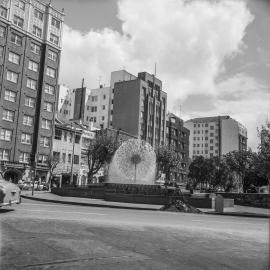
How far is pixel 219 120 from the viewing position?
6594 inches

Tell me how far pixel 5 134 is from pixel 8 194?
52.1 meters

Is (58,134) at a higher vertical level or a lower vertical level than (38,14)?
lower

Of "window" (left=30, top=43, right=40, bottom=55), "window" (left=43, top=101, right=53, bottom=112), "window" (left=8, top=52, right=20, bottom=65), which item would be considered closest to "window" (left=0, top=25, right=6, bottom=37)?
"window" (left=8, top=52, right=20, bottom=65)

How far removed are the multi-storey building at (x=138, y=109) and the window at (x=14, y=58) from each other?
3621 centimetres

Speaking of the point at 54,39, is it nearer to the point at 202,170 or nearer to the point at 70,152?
the point at 70,152

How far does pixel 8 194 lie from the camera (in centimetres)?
1319

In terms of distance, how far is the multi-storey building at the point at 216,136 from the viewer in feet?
541

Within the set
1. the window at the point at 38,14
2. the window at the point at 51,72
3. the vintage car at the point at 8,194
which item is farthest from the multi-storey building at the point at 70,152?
the vintage car at the point at 8,194

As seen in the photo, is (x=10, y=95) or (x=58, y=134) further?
(x=58, y=134)

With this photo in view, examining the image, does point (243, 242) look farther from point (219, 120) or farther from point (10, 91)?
point (219, 120)

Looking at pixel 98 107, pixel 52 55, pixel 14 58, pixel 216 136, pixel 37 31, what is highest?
pixel 37 31

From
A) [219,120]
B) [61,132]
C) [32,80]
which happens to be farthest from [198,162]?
[219,120]

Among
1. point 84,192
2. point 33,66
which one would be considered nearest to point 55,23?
point 33,66

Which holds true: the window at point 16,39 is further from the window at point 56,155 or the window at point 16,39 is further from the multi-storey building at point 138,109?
the multi-storey building at point 138,109
